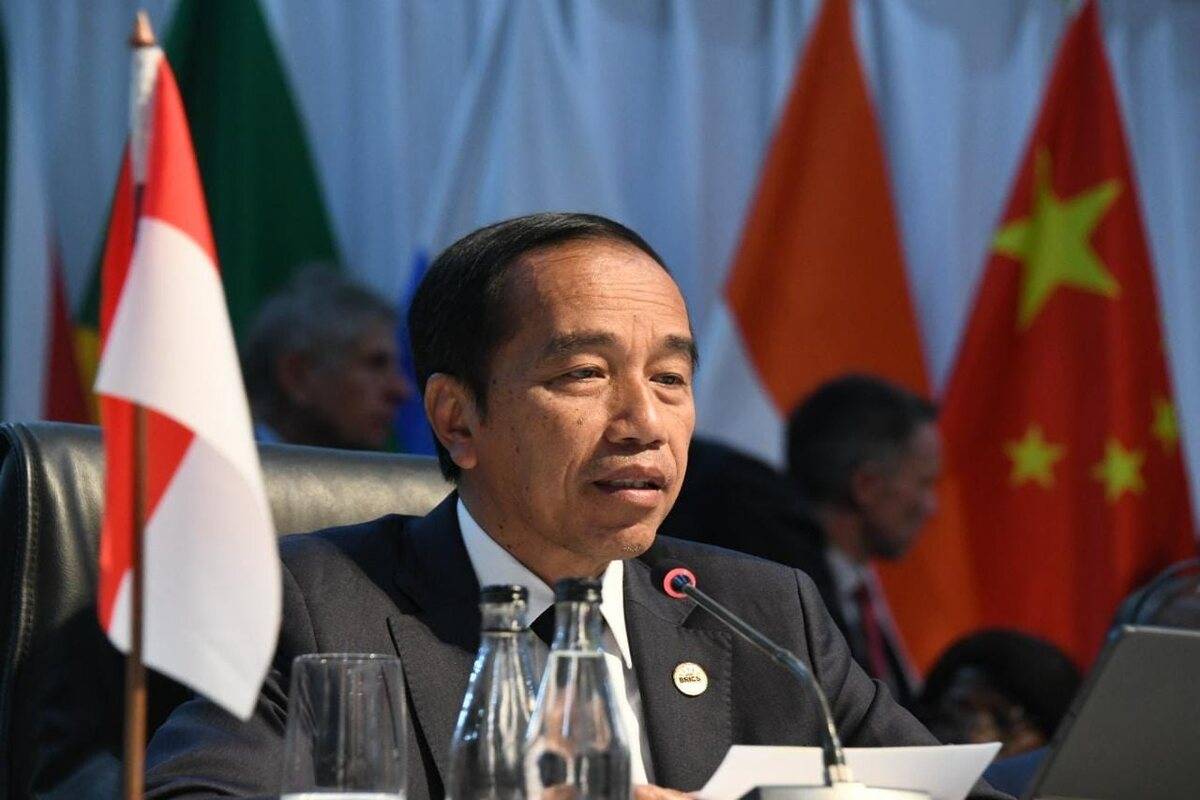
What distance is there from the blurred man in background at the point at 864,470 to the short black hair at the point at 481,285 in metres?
2.35

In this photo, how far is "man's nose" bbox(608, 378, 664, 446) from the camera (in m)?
2.13

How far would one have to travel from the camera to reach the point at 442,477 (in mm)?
2461

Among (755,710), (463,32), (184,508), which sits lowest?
(755,710)

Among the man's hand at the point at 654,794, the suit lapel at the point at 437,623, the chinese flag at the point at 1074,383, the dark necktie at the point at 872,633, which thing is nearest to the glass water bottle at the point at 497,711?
the man's hand at the point at 654,794

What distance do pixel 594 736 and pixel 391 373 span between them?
9.56 feet

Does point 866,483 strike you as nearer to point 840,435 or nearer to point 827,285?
point 840,435

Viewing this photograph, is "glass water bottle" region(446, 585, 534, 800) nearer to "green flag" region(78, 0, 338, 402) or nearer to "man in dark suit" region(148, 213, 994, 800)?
"man in dark suit" region(148, 213, 994, 800)

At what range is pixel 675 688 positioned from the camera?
85.0 inches

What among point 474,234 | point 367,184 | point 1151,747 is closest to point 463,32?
point 367,184

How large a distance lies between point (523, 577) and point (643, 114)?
304cm

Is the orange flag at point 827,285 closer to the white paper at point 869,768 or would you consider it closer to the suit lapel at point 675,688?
the suit lapel at point 675,688

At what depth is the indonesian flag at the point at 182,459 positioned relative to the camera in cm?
133

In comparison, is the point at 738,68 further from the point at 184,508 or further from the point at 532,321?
the point at 184,508

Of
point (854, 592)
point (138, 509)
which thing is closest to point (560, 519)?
point (138, 509)
